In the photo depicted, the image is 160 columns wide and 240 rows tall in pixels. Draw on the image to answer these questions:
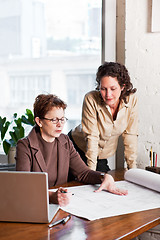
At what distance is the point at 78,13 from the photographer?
3.13m

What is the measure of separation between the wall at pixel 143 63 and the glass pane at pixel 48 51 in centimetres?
38

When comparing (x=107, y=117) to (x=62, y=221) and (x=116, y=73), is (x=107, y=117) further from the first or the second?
(x=62, y=221)

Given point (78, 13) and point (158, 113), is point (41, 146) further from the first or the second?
point (78, 13)

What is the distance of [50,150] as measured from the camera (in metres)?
1.88

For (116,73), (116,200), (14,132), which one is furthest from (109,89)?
Result: (14,132)

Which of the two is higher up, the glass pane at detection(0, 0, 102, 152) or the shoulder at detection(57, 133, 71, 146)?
the glass pane at detection(0, 0, 102, 152)

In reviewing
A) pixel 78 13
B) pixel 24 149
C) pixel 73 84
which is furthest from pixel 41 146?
pixel 78 13

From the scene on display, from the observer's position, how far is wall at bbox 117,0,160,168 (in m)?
2.58

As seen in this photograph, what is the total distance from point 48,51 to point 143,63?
1.04 meters

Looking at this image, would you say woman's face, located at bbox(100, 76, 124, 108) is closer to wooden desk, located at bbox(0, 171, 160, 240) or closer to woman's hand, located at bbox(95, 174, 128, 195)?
woman's hand, located at bbox(95, 174, 128, 195)

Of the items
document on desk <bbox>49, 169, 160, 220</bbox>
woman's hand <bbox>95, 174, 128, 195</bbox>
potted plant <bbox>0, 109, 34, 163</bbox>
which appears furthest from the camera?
potted plant <bbox>0, 109, 34, 163</bbox>

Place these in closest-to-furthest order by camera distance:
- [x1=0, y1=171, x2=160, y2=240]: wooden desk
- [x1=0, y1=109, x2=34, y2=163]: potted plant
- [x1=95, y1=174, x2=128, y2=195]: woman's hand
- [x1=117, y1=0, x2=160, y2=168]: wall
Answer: [x1=0, y1=171, x2=160, y2=240]: wooden desk, [x1=95, y1=174, x2=128, y2=195]: woman's hand, [x1=117, y1=0, x2=160, y2=168]: wall, [x1=0, y1=109, x2=34, y2=163]: potted plant

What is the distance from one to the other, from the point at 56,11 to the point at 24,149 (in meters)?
1.80

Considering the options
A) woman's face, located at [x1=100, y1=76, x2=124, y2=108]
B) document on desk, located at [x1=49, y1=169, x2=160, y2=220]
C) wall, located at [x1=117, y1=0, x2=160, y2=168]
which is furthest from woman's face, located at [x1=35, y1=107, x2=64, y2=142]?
wall, located at [x1=117, y1=0, x2=160, y2=168]
